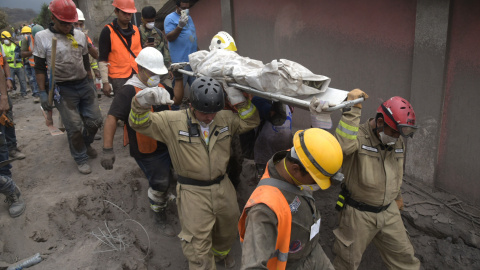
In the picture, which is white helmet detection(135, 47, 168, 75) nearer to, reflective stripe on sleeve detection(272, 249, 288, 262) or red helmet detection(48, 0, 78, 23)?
red helmet detection(48, 0, 78, 23)

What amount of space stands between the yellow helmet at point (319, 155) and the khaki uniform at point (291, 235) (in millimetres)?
220

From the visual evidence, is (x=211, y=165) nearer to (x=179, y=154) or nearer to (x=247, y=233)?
(x=179, y=154)

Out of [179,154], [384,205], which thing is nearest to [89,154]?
[179,154]

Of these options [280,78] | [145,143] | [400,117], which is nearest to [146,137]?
[145,143]

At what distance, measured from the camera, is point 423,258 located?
14.1 ft

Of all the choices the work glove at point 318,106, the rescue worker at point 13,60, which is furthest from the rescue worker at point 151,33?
the rescue worker at point 13,60

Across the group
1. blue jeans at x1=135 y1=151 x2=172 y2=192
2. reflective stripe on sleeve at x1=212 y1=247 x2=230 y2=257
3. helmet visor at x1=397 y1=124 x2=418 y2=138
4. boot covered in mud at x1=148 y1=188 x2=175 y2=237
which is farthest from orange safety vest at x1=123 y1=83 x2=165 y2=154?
helmet visor at x1=397 y1=124 x2=418 y2=138

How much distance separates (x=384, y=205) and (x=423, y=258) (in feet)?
4.73

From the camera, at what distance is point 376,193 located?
3379mm

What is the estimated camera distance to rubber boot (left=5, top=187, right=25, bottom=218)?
4.08 metres

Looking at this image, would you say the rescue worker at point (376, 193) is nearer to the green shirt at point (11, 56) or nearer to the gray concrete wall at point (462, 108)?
the gray concrete wall at point (462, 108)

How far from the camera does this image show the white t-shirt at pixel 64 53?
4.54 meters

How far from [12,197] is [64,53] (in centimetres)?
190

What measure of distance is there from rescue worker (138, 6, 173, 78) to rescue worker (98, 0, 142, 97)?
1.04ft
